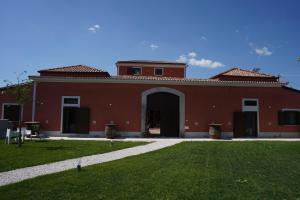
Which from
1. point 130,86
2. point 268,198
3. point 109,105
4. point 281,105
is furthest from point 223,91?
point 268,198

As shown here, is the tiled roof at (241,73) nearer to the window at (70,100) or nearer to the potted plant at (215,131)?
the potted plant at (215,131)

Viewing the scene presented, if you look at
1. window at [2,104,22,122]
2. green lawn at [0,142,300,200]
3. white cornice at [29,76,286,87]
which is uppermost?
white cornice at [29,76,286,87]

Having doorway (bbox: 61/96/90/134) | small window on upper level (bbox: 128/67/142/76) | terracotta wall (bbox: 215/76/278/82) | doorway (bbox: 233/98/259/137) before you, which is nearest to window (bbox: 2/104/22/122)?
doorway (bbox: 61/96/90/134)

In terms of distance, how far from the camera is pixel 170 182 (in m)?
7.39

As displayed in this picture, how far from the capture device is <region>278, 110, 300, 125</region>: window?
78.2ft

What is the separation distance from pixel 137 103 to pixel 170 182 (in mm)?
15654

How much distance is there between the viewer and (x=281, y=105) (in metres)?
24.0

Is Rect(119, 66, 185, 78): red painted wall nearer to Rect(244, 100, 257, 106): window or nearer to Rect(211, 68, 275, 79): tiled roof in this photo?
Rect(211, 68, 275, 79): tiled roof

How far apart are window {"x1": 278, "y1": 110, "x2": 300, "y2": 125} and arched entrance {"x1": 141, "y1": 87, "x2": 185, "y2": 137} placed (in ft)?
25.8

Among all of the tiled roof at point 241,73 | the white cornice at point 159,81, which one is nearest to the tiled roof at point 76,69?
the white cornice at point 159,81

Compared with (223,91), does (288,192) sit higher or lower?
lower

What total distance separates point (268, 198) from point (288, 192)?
780 millimetres

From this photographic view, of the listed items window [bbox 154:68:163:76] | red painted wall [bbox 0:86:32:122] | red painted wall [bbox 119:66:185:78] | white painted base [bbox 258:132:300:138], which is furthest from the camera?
window [bbox 154:68:163:76]

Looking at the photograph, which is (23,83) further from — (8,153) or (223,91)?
(223,91)
